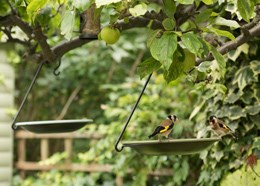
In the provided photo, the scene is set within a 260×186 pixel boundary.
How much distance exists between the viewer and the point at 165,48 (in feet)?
3.86

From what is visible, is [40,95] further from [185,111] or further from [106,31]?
[106,31]

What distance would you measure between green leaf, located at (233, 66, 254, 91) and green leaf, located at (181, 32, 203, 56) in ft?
4.45

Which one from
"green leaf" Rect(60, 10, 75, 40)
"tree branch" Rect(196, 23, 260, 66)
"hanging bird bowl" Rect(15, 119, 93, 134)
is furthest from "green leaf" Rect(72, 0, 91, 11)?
"hanging bird bowl" Rect(15, 119, 93, 134)

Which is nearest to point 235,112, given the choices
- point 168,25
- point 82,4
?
point 168,25

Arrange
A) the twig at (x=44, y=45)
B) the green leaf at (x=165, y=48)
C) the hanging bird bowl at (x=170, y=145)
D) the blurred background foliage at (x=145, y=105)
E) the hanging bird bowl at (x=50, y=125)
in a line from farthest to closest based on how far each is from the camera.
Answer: the blurred background foliage at (x=145, y=105) → the twig at (x=44, y=45) → the hanging bird bowl at (x=50, y=125) → the hanging bird bowl at (x=170, y=145) → the green leaf at (x=165, y=48)

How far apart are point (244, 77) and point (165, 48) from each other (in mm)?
1442

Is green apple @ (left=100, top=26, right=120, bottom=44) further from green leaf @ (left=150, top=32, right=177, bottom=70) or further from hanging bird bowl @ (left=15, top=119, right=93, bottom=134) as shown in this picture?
hanging bird bowl @ (left=15, top=119, right=93, bottom=134)

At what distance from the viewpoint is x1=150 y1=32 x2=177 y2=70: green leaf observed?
3.84 ft

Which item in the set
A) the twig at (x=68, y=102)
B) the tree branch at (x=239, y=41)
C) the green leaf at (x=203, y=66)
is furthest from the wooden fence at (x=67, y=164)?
the green leaf at (x=203, y=66)

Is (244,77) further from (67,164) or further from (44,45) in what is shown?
(67,164)

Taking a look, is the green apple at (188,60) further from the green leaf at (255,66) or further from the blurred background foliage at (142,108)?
the green leaf at (255,66)

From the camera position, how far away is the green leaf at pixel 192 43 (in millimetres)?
1197

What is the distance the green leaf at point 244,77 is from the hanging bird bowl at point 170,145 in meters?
1.06

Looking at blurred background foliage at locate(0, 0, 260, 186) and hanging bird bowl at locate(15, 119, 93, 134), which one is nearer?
hanging bird bowl at locate(15, 119, 93, 134)
